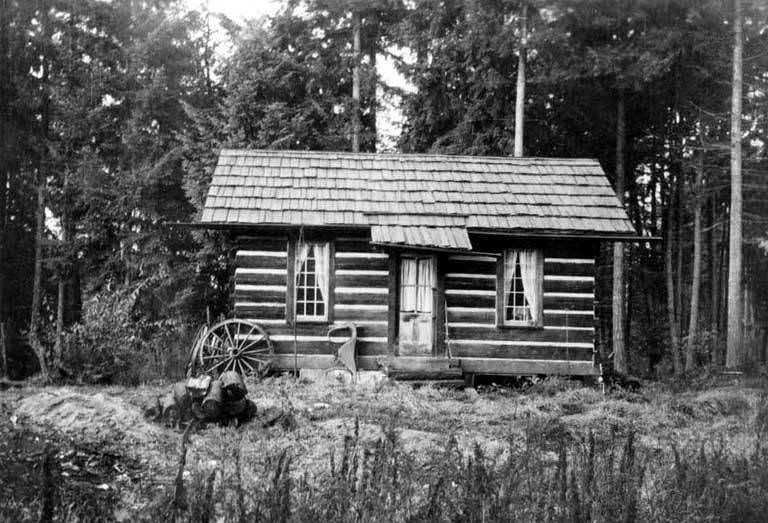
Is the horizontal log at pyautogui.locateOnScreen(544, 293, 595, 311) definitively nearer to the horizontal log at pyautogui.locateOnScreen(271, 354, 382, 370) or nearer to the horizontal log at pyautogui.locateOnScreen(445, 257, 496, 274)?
the horizontal log at pyautogui.locateOnScreen(445, 257, 496, 274)

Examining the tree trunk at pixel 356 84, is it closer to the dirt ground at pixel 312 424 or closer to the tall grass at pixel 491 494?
the dirt ground at pixel 312 424

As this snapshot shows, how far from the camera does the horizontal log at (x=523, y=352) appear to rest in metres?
14.7

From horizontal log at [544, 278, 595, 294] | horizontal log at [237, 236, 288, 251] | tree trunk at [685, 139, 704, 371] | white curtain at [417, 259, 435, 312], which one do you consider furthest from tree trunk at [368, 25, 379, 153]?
horizontal log at [544, 278, 595, 294]

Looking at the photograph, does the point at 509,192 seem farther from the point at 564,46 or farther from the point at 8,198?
the point at 8,198

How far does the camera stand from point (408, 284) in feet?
48.4

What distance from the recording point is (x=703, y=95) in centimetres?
2105

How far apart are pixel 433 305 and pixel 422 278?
25.2 inches

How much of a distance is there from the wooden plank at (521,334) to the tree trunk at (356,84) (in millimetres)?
10652

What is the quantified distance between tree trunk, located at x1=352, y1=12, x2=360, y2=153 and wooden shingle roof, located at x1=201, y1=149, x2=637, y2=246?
6763 millimetres

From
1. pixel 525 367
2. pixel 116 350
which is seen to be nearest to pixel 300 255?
pixel 116 350

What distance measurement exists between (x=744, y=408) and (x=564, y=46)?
1238cm

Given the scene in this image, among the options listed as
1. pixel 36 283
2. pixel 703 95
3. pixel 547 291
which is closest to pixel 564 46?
pixel 703 95

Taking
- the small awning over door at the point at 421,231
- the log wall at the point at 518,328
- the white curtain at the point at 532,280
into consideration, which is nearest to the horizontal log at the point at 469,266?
the log wall at the point at 518,328

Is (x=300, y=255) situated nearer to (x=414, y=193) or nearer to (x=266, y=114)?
(x=414, y=193)
